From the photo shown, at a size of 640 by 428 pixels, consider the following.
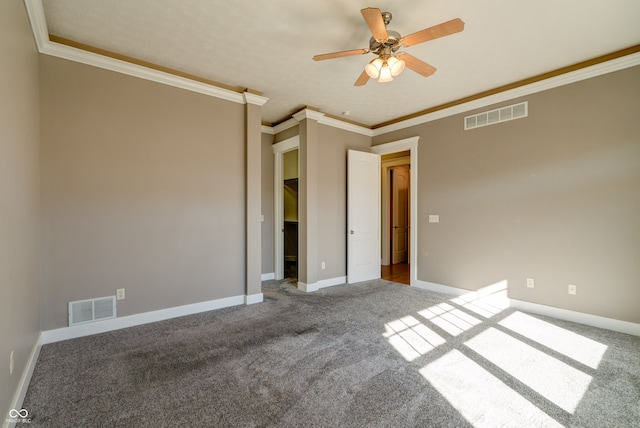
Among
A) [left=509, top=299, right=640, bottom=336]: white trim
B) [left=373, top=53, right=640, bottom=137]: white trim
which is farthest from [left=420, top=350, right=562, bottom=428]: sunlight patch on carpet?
[left=373, top=53, right=640, bottom=137]: white trim

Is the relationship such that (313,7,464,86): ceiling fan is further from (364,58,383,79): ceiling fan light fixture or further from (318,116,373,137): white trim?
(318,116,373,137): white trim

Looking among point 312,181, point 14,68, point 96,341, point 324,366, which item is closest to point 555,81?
point 312,181

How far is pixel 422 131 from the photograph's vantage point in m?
4.73

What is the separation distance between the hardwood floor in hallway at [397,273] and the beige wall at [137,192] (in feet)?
9.52

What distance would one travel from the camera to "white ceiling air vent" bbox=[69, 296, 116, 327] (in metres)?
2.80

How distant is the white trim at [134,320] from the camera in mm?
2736

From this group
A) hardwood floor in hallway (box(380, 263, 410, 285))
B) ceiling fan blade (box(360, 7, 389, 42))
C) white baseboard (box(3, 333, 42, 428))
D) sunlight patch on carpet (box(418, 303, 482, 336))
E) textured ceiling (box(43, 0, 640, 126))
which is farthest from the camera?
hardwood floor in hallway (box(380, 263, 410, 285))

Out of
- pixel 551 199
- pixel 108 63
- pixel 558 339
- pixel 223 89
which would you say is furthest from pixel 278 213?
pixel 558 339

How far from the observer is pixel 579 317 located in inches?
126

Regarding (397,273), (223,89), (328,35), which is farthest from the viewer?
(397,273)

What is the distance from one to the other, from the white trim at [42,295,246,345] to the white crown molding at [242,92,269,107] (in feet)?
8.86

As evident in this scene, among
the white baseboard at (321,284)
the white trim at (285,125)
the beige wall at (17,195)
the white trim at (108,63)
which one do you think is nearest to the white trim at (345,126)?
the white trim at (285,125)

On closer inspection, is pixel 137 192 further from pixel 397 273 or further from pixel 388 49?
pixel 397 273

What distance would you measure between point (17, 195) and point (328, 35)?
9.02 feet
